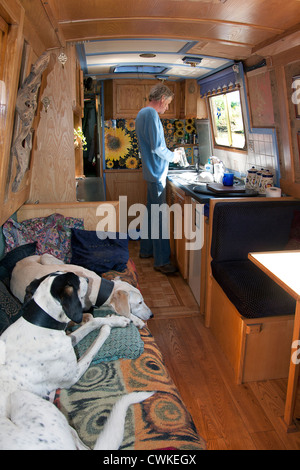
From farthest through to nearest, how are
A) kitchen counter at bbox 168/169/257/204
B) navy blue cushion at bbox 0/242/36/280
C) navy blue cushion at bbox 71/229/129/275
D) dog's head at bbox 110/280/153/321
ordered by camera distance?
kitchen counter at bbox 168/169/257/204
navy blue cushion at bbox 71/229/129/275
navy blue cushion at bbox 0/242/36/280
dog's head at bbox 110/280/153/321

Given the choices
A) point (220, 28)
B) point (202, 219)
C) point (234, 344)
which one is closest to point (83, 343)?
point (234, 344)

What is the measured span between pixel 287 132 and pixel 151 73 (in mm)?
2542

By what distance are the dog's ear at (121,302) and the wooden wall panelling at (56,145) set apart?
144 cm

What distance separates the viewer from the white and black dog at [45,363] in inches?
49.0

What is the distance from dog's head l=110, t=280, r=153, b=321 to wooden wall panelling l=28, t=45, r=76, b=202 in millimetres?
1331

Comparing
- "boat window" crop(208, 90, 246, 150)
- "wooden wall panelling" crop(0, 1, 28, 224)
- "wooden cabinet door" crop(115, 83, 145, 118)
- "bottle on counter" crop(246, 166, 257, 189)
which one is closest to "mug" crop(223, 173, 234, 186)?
"bottle on counter" crop(246, 166, 257, 189)

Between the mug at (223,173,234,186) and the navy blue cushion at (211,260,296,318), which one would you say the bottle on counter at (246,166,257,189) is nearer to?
the mug at (223,173,234,186)

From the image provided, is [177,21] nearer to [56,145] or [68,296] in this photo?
[56,145]

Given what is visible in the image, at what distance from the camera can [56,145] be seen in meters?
3.16

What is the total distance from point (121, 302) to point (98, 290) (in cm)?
15

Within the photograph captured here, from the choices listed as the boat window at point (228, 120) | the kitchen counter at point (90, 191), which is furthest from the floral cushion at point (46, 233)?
the boat window at point (228, 120)

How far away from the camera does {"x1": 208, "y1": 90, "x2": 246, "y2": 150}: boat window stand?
151 inches

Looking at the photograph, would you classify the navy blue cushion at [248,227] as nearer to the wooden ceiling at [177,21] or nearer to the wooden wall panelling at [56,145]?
the wooden ceiling at [177,21]

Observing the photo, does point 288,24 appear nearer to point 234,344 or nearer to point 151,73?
point 234,344
